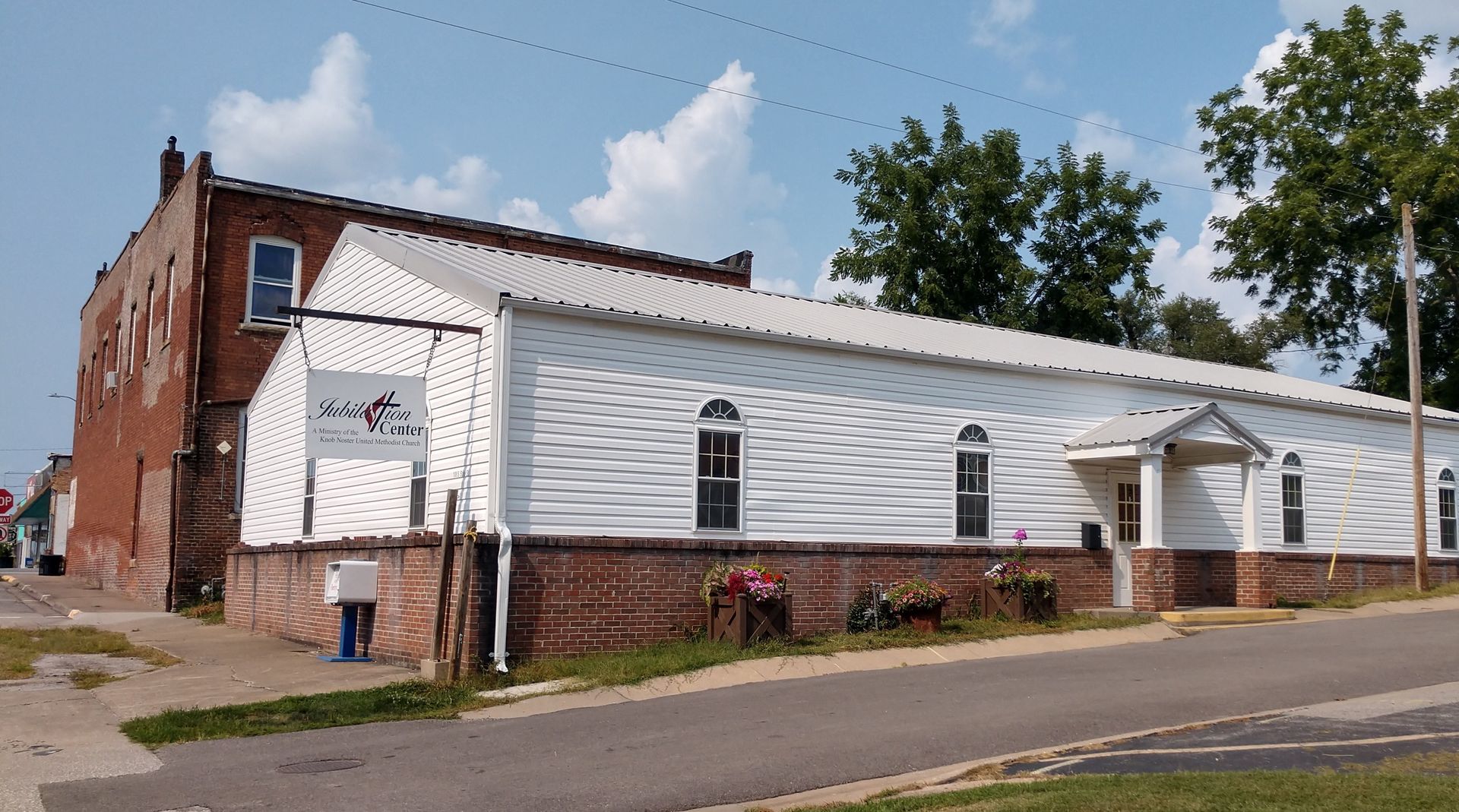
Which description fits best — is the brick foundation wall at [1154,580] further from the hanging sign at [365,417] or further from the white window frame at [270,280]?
the white window frame at [270,280]

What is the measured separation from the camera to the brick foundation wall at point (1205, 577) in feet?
73.8

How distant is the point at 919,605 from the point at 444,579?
674cm

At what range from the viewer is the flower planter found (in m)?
17.5

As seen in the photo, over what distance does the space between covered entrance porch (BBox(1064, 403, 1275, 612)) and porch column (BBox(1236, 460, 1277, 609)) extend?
0.01 metres

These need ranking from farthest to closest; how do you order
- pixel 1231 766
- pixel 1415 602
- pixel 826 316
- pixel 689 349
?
1. pixel 1415 602
2. pixel 826 316
3. pixel 689 349
4. pixel 1231 766

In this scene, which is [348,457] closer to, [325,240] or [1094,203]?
[325,240]

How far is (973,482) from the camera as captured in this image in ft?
65.3

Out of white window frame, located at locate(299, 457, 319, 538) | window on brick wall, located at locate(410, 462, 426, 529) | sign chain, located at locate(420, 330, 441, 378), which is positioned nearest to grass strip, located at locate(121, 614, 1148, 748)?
window on brick wall, located at locate(410, 462, 426, 529)

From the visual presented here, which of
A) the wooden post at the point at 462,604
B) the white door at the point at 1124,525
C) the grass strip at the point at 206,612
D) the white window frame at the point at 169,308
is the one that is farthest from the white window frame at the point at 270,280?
the white door at the point at 1124,525

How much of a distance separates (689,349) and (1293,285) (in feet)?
104

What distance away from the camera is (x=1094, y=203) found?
42.1 m

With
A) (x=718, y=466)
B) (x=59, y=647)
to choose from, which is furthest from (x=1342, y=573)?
(x=59, y=647)

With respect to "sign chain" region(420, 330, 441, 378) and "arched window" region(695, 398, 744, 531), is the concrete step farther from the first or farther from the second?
"sign chain" region(420, 330, 441, 378)

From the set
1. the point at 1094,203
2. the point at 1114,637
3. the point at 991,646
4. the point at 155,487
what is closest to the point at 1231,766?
the point at 991,646
